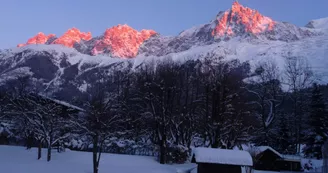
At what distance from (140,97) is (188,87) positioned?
6.63 meters

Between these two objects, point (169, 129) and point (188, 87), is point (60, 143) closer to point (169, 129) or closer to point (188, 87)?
point (169, 129)

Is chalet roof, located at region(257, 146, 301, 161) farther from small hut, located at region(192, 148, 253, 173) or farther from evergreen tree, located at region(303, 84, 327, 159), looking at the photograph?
small hut, located at region(192, 148, 253, 173)

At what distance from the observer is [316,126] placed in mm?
39812

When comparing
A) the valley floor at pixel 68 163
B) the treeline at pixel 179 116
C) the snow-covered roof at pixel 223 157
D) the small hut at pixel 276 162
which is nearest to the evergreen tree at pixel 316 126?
the treeline at pixel 179 116

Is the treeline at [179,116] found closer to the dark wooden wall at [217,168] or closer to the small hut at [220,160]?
the dark wooden wall at [217,168]

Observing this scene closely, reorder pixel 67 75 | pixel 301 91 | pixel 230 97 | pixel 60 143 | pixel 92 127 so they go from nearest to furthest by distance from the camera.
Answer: pixel 92 127, pixel 60 143, pixel 230 97, pixel 301 91, pixel 67 75

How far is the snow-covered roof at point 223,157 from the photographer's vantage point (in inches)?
969

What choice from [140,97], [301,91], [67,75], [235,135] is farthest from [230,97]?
[67,75]

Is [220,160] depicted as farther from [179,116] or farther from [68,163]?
[179,116]

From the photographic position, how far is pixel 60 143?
31.6m

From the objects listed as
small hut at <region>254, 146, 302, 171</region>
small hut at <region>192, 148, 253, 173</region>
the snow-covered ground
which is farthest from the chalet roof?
small hut at <region>192, 148, 253, 173</region>

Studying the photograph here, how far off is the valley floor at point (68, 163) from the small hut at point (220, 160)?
3883mm

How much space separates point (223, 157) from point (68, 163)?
1163cm

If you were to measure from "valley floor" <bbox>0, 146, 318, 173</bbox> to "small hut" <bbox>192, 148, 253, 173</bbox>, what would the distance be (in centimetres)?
388
